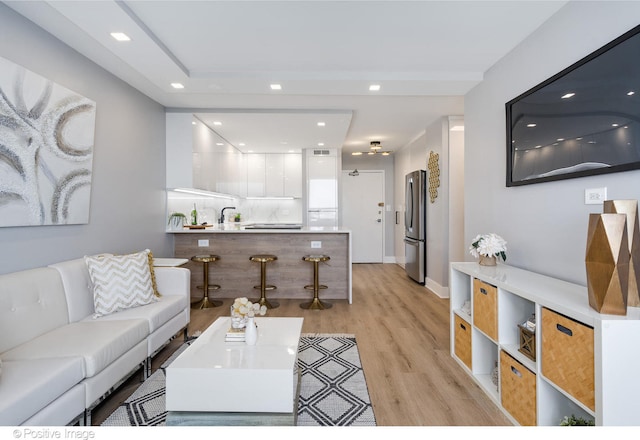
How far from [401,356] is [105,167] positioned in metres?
3.05

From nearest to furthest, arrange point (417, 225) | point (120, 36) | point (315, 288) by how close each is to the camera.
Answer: point (120, 36), point (315, 288), point (417, 225)

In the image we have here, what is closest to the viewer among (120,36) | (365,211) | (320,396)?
(320,396)

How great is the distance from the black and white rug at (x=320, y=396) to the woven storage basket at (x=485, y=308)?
0.87 metres

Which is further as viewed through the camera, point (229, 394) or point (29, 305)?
point (29, 305)

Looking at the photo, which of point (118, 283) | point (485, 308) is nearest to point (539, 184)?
point (485, 308)

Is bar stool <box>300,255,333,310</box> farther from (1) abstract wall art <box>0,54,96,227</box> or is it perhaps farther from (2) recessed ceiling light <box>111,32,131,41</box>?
(2) recessed ceiling light <box>111,32,131,41</box>

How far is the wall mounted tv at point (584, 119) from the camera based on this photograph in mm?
1602

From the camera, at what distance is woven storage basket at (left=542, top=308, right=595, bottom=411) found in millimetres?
1387

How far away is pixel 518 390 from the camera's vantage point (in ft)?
6.05

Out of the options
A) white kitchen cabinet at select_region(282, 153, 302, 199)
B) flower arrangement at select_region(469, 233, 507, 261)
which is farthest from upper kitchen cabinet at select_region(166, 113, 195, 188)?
flower arrangement at select_region(469, 233, 507, 261)

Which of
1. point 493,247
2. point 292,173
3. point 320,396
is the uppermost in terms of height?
point 292,173

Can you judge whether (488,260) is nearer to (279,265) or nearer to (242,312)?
(242,312)

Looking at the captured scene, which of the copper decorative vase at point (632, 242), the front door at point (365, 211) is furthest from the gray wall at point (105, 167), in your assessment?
the front door at point (365, 211)

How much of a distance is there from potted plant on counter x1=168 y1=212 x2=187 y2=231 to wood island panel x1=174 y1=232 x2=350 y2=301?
0.36m
